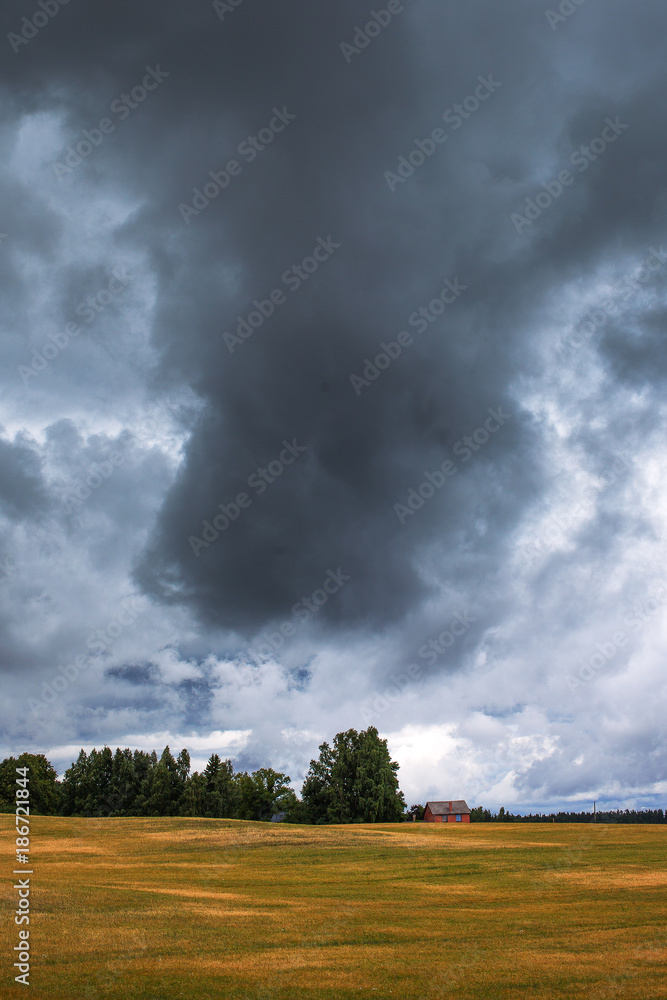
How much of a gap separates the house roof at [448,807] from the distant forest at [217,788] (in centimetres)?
3185

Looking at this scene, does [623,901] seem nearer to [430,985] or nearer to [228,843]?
[430,985]

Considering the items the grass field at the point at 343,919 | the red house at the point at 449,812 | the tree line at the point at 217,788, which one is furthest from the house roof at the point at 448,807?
the grass field at the point at 343,919

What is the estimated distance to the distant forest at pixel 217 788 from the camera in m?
93.9

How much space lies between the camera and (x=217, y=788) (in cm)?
10031

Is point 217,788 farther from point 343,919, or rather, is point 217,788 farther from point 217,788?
point 343,919

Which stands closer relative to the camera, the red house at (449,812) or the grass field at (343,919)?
the grass field at (343,919)

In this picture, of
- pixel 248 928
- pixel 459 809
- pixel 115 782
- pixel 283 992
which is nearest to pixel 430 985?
pixel 283 992

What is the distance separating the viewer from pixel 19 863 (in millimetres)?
36688

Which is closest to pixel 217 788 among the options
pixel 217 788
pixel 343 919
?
pixel 217 788

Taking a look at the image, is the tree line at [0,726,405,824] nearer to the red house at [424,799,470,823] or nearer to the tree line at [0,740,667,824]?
the tree line at [0,740,667,824]

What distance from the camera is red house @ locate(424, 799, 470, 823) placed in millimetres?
124562

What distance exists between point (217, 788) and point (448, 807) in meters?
47.9

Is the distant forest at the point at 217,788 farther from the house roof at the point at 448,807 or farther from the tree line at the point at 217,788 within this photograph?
the house roof at the point at 448,807

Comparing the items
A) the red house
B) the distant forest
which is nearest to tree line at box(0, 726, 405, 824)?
the distant forest
